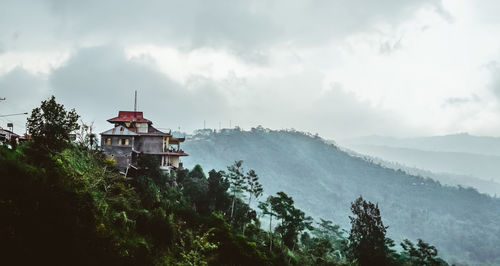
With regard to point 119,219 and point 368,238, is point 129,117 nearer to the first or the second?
point 119,219

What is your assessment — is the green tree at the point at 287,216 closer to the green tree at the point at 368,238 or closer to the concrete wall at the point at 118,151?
the green tree at the point at 368,238

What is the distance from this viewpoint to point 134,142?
49031mm

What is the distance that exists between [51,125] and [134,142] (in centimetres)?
2018

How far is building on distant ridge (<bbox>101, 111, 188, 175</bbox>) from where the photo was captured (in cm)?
4634

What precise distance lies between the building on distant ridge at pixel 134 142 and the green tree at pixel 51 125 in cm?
1499

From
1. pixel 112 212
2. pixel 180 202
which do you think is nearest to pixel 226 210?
pixel 180 202

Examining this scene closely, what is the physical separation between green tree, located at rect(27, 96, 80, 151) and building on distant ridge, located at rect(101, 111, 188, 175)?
14986 millimetres

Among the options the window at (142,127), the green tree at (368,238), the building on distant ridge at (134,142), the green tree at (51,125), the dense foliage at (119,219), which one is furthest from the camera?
the window at (142,127)

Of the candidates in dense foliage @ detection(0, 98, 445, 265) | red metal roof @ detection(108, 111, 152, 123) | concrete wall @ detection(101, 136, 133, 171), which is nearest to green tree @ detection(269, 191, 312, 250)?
dense foliage @ detection(0, 98, 445, 265)

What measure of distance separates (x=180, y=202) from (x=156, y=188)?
353cm

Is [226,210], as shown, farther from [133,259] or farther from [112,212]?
[133,259]

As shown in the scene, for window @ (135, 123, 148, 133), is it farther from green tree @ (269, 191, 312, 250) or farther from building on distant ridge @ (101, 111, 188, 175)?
green tree @ (269, 191, 312, 250)

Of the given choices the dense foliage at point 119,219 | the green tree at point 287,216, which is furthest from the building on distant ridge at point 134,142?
the green tree at point 287,216

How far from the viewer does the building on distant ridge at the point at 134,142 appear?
46344 millimetres
